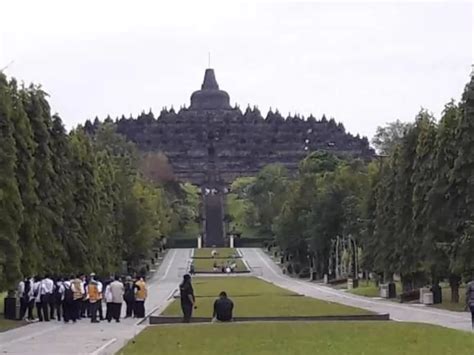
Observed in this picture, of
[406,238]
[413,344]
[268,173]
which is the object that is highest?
[268,173]

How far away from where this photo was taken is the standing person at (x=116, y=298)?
32469mm

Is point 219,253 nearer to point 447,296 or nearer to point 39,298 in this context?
point 447,296

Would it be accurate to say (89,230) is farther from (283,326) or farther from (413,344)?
(413,344)

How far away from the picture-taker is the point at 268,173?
150 metres

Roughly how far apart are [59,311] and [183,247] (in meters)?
92.5

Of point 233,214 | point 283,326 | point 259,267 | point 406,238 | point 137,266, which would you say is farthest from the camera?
point 233,214

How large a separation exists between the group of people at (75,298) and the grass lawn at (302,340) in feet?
21.7

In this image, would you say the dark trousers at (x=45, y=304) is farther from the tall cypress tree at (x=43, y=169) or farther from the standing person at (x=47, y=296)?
the tall cypress tree at (x=43, y=169)

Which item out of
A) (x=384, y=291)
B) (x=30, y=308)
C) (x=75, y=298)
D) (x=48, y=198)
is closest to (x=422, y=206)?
(x=384, y=291)

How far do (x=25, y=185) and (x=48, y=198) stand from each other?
4.59 m

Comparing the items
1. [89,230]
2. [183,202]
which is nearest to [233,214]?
[183,202]

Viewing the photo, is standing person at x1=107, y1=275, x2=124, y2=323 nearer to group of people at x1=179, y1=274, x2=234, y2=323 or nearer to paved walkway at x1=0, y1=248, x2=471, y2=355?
paved walkway at x1=0, y1=248, x2=471, y2=355

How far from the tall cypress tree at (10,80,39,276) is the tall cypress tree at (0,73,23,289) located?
226 cm

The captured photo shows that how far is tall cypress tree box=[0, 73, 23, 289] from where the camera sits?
33062mm
